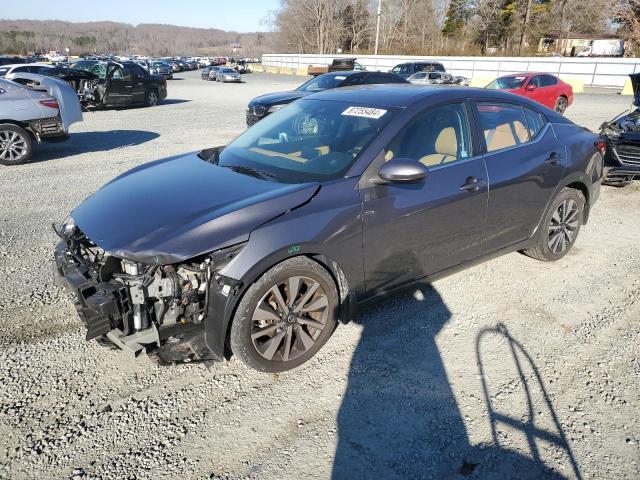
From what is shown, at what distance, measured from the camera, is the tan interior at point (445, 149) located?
11.7ft

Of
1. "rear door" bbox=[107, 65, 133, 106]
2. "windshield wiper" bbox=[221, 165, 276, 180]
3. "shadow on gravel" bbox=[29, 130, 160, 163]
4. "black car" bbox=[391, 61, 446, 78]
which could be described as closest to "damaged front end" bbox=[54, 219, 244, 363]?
"windshield wiper" bbox=[221, 165, 276, 180]

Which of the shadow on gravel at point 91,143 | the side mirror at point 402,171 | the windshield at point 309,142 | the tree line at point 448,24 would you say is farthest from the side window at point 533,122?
the tree line at point 448,24

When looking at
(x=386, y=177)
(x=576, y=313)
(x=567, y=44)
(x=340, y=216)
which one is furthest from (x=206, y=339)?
(x=567, y=44)

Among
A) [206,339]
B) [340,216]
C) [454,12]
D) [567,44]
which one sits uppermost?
A: [454,12]

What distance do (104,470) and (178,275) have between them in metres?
1.05

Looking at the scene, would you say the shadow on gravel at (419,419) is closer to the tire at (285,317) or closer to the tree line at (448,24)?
the tire at (285,317)

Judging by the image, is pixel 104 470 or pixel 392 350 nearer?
pixel 104 470

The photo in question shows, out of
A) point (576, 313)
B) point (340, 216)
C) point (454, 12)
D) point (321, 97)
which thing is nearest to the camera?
point (340, 216)

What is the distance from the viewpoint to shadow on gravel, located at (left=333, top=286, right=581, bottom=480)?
240cm

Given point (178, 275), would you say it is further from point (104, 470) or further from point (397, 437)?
point (397, 437)

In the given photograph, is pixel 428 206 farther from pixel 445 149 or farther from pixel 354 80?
pixel 354 80

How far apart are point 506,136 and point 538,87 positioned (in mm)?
14520

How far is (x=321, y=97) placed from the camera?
4211 millimetres

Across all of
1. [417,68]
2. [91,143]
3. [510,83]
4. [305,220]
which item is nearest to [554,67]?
[417,68]
